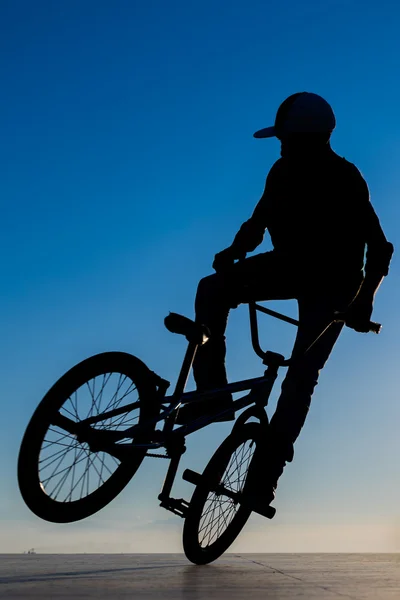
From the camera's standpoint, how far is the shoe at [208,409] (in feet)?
16.3

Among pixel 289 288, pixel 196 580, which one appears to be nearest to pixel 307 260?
pixel 289 288

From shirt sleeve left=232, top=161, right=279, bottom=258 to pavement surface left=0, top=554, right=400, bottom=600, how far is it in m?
2.24

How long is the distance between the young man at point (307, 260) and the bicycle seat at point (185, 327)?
0.62m

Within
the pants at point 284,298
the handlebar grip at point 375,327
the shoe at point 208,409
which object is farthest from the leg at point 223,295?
the handlebar grip at point 375,327

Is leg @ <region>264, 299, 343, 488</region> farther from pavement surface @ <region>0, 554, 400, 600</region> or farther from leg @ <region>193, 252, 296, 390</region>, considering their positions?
pavement surface @ <region>0, 554, 400, 600</region>

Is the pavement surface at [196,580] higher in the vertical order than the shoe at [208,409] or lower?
lower

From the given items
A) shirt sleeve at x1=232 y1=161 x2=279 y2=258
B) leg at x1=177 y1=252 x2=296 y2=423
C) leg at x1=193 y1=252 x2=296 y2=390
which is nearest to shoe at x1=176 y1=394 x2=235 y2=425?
leg at x1=177 y1=252 x2=296 y2=423

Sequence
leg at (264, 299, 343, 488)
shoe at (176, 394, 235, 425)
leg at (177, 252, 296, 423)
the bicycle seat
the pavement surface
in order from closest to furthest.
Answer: the pavement surface
the bicycle seat
shoe at (176, 394, 235, 425)
leg at (177, 252, 296, 423)
leg at (264, 299, 343, 488)

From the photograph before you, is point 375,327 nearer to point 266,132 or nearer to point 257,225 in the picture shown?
point 257,225

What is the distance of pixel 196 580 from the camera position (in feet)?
13.2

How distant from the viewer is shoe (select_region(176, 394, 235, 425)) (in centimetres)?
497

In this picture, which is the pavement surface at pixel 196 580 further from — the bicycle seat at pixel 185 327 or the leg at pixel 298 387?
the bicycle seat at pixel 185 327

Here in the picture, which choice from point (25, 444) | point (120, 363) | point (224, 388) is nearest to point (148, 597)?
point (25, 444)

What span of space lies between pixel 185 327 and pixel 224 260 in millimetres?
953
